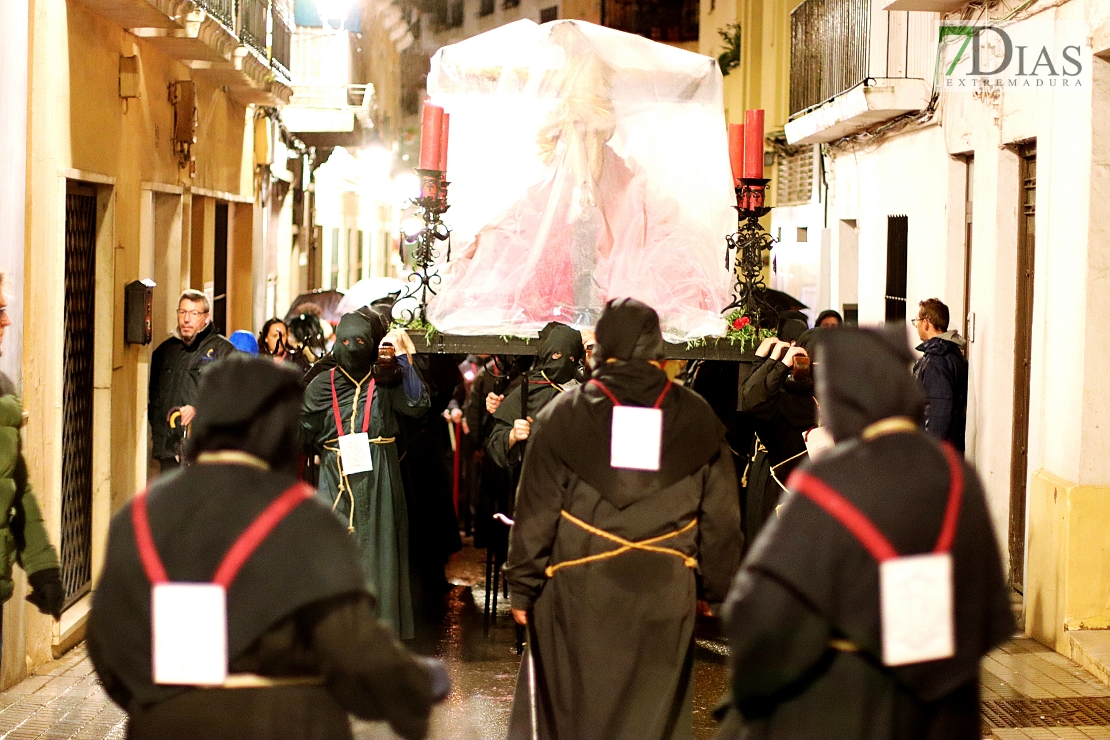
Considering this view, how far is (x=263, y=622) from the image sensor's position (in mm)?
3547

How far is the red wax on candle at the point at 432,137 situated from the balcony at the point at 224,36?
Answer: 1.98 metres

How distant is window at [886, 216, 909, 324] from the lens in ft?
48.2

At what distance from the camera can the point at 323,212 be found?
89.7 feet

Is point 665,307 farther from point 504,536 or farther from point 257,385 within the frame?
point 257,385

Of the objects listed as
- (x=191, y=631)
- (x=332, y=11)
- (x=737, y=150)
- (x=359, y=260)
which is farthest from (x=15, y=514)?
(x=359, y=260)

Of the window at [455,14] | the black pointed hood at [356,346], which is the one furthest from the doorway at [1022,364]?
the window at [455,14]

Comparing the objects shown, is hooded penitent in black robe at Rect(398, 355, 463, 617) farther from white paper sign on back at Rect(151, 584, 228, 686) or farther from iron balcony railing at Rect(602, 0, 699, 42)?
iron balcony railing at Rect(602, 0, 699, 42)

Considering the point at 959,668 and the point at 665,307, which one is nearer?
the point at 959,668

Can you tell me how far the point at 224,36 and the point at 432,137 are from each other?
12.0ft

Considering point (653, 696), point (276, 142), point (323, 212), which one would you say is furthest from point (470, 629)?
point (323, 212)

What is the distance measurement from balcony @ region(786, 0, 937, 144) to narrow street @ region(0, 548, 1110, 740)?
5855mm

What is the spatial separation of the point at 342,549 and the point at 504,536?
6592 millimetres

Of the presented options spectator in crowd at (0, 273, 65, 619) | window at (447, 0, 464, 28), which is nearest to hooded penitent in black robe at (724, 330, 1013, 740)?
spectator in crowd at (0, 273, 65, 619)

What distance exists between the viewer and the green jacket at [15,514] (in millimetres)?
5699
